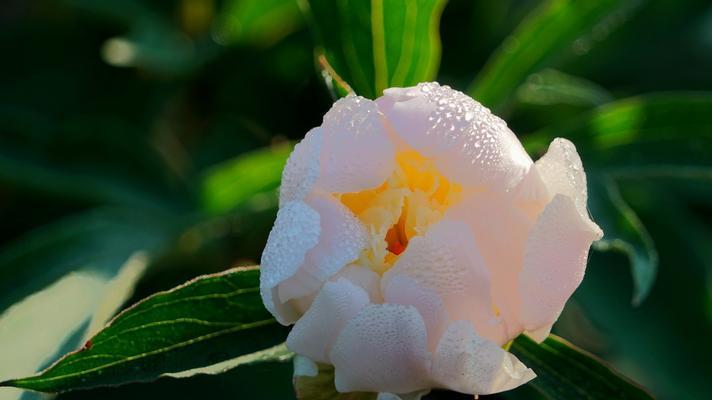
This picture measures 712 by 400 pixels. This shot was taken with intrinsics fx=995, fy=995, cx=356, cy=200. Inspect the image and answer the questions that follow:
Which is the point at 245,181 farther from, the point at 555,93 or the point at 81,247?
the point at 555,93

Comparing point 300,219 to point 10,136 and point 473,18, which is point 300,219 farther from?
point 473,18

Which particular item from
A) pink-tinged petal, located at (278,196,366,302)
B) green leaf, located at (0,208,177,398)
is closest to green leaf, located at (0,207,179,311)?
green leaf, located at (0,208,177,398)

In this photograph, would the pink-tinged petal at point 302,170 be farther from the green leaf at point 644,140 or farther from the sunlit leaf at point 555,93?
the sunlit leaf at point 555,93

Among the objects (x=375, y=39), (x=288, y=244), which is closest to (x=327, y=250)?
(x=288, y=244)

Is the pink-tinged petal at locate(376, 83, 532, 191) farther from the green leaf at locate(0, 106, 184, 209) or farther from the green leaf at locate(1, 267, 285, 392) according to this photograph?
the green leaf at locate(0, 106, 184, 209)

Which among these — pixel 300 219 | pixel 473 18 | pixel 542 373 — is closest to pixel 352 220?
pixel 300 219

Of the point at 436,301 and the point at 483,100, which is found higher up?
the point at 483,100

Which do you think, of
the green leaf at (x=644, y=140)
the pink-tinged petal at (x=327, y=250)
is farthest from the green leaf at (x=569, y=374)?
the green leaf at (x=644, y=140)
